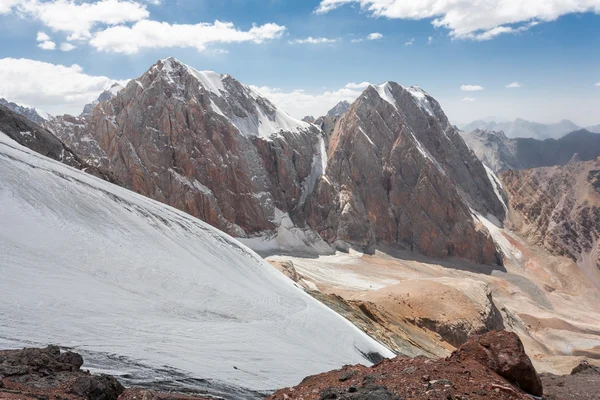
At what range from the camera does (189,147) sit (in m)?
77.7

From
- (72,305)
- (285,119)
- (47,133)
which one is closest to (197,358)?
(72,305)

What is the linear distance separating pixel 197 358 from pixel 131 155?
73.7 m

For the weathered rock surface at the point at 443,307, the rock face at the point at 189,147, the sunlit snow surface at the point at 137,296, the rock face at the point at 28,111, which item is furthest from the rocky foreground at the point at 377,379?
the rock face at the point at 28,111

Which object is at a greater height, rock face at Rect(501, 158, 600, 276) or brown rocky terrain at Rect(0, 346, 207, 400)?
Answer: rock face at Rect(501, 158, 600, 276)

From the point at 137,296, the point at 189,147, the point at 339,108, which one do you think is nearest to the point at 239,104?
the point at 189,147

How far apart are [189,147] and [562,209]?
84447 mm

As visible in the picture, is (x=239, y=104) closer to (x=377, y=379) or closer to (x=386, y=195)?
(x=386, y=195)

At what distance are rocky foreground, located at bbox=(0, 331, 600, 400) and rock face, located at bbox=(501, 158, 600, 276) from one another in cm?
9415

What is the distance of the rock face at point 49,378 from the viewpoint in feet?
18.9

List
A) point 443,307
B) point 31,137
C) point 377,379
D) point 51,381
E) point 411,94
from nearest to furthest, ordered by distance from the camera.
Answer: point 51,381 → point 377,379 → point 31,137 → point 443,307 → point 411,94

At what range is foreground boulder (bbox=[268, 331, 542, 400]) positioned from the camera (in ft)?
21.6

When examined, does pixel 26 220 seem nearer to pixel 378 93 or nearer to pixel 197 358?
pixel 197 358

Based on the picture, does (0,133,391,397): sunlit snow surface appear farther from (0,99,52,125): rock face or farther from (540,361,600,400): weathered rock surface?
(0,99,52,125): rock face

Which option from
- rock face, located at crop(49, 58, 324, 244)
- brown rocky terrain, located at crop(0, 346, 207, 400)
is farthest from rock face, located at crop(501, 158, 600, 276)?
brown rocky terrain, located at crop(0, 346, 207, 400)
